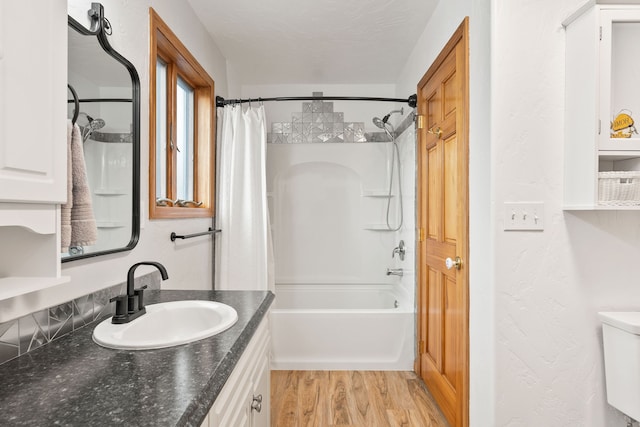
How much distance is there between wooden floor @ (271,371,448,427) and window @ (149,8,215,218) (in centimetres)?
133

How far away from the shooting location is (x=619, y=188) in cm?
133

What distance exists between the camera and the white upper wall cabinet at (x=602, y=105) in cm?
134

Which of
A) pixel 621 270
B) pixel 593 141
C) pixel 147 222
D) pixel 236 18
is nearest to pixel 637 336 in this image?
pixel 621 270

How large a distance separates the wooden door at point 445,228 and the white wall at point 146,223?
1527 mm

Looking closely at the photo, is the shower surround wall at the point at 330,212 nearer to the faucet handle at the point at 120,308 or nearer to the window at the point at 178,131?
the window at the point at 178,131

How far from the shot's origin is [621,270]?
4.83 ft

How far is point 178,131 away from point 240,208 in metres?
0.71

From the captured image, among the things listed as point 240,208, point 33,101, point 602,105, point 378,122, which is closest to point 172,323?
point 33,101

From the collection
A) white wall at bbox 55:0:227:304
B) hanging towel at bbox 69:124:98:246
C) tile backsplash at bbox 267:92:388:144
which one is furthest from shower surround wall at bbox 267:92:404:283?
hanging towel at bbox 69:124:98:246

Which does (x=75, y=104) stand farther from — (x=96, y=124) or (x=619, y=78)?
(x=619, y=78)

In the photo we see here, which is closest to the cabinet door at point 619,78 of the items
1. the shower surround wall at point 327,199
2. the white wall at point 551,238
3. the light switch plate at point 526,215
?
the white wall at point 551,238

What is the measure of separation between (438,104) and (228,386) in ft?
6.58

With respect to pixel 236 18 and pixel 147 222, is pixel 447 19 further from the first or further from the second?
pixel 147 222

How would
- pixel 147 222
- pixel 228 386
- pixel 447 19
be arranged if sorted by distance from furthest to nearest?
pixel 447 19 → pixel 147 222 → pixel 228 386
